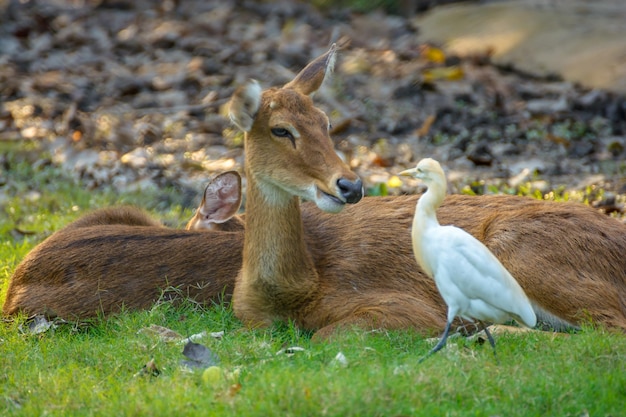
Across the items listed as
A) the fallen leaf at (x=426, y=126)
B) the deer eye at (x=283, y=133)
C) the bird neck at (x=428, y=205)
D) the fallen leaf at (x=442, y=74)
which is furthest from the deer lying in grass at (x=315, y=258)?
the fallen leaf at (x=442, y=74)

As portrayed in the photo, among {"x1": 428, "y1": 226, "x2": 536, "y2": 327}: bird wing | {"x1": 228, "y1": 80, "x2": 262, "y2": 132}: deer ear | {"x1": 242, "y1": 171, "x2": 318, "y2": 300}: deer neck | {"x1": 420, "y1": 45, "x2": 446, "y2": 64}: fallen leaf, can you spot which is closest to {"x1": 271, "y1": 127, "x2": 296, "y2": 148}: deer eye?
{"x1": 228, "y1": 80, "x2": 262, "y2": 132}: deer ear

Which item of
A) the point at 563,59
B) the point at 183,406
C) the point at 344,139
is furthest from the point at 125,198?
the point at 563,59

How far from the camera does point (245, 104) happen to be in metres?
5.77

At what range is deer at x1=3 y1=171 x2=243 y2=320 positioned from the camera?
627cm

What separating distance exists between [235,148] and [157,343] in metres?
5.10

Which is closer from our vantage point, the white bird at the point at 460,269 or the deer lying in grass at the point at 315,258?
the white bird at the point at 460,269

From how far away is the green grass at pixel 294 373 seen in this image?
4398mm

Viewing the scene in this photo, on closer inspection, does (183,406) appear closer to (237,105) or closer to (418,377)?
(418,377)

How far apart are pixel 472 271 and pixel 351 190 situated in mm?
909

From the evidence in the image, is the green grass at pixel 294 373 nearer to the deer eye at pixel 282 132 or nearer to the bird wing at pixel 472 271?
the bird wing at pixel 472 271

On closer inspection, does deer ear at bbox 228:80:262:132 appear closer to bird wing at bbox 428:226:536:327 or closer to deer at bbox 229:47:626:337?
deer at bbox 229:47:626:337

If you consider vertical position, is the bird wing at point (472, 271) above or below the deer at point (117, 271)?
above

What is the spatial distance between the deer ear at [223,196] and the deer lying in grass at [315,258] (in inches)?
25.5

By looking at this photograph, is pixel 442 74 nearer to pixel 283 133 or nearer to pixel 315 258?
pixel 315 258
